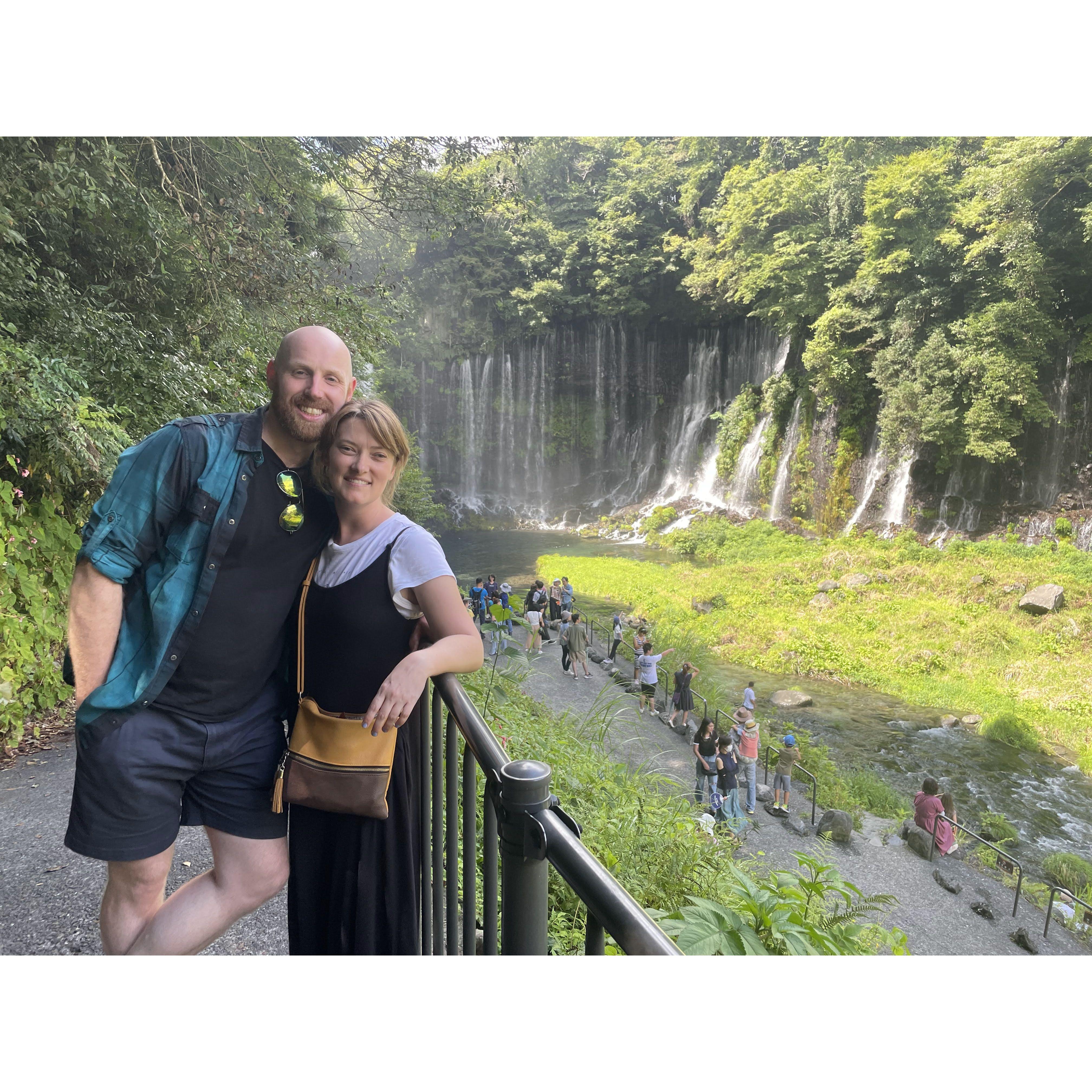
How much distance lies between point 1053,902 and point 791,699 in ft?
6.89

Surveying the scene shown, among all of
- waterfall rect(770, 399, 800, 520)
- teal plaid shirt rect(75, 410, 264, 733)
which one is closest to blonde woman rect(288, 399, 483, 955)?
teal plaid shirt rect(75, 410, 264, 733)

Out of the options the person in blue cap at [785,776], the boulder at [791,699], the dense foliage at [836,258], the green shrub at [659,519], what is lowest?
the person in blue cap at [785,776]

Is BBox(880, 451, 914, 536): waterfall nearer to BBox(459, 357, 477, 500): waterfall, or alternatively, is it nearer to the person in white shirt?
the person in white shirt

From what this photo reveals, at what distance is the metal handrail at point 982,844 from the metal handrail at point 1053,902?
16 centimetres

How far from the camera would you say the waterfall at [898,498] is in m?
6.33

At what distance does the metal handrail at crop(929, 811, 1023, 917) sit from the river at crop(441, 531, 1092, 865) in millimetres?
87

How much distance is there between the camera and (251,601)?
925 mm

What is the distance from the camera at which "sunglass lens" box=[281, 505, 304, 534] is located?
0.93 m

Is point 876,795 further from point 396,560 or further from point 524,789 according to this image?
point 524,789

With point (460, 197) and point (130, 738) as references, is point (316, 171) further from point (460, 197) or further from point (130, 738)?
point (130, 738)

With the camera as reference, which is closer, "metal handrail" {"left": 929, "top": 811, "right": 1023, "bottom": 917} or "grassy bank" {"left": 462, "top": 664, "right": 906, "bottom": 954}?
"grassy bank" {"left": 462, "top": 664, "right": 906, "bottom": 954}

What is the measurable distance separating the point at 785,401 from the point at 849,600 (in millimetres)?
2497

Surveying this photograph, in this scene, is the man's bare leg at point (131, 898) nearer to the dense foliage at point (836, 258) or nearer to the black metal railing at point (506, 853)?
the black metal railing at point (506, 853)

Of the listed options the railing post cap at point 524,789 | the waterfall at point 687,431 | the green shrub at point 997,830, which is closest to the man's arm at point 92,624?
the railing post cap at point 524,789
